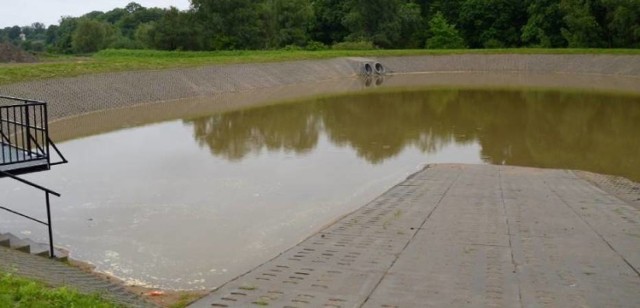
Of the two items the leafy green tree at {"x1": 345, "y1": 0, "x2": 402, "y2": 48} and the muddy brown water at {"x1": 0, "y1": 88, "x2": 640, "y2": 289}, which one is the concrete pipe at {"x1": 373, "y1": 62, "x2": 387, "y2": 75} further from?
the muddy brown water at {"x1": 0, "y1": 88, "x2": 640, "y2": 289}

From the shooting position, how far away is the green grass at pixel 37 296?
19.0 feet

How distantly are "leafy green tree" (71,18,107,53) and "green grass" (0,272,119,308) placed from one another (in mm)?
94970

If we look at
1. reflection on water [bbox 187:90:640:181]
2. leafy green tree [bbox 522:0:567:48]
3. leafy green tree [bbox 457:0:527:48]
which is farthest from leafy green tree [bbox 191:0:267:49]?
reflection on water [bbox 187:90:640:181]

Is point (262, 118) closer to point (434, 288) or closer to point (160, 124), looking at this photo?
point (160, 124)

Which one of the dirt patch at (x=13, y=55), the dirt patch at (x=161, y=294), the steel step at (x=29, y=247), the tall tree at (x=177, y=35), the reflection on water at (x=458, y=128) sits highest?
the tall tree at (x=177, y=35)

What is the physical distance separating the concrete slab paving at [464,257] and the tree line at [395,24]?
55.3m

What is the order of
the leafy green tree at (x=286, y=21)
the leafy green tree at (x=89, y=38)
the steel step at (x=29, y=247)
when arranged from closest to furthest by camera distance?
the steel step at (x=29, y=247), the leafy green tree at (x=286, y=21), the leafy green tree at (x=89, y=38)

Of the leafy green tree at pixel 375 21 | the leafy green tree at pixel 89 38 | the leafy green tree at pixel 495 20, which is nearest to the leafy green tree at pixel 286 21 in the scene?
the leafy green tree at pixel 375 21

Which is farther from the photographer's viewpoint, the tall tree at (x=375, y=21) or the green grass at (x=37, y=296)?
the tall tree at (x=375, y=21)

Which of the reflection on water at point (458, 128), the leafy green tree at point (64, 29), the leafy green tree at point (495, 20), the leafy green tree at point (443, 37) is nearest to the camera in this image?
the reflection on water at point (458, 128)

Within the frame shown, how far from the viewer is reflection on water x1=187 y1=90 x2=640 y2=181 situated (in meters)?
20.2

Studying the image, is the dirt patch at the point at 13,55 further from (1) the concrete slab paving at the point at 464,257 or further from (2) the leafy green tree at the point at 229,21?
(1) the concrete slab paving at the point at 464,257

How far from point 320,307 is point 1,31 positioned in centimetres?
20274

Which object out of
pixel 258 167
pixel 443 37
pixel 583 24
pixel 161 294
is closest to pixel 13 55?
pixel 258 167
